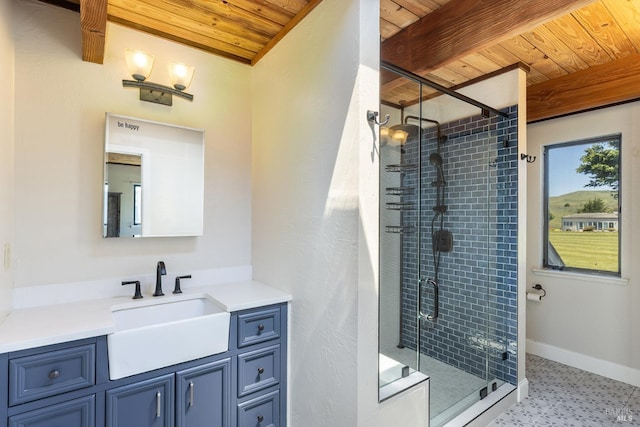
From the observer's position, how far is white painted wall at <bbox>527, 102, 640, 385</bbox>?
2.59m

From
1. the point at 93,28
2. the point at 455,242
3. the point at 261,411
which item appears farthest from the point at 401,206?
the point at 93,28

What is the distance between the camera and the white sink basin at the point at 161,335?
1424mm

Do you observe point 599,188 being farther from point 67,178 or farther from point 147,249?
point 67,178

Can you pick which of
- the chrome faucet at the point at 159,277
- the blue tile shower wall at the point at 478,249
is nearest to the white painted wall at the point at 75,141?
the chrome faucet at the point at 159,277

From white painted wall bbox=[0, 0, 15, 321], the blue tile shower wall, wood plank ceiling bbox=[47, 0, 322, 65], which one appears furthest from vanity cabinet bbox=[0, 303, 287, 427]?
wood plank ceiling bbox=[47, 0, 322, 65]

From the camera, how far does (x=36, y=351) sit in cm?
127

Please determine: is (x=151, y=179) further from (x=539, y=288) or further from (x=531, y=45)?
(x=539, y=288)

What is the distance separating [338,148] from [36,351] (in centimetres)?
153

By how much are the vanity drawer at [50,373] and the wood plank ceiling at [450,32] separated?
146 centimetres

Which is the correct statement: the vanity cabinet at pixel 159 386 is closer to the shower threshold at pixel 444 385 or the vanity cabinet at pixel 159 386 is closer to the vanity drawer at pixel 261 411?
the vanity drawer at pixel 261 411

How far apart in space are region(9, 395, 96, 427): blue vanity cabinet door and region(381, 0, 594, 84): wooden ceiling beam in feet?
8.36


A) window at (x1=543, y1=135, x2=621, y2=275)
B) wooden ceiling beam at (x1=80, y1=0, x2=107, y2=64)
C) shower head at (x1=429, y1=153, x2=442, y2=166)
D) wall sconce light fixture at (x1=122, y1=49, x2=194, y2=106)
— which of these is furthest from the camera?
window at (x1=543, y1=135, x2=621, y2=275)

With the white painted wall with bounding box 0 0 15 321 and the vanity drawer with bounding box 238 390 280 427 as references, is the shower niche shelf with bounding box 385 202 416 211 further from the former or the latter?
the white painted wall with bounding box 0 0 15 321

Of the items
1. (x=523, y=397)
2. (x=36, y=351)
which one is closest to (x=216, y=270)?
(x=36, y=351)
